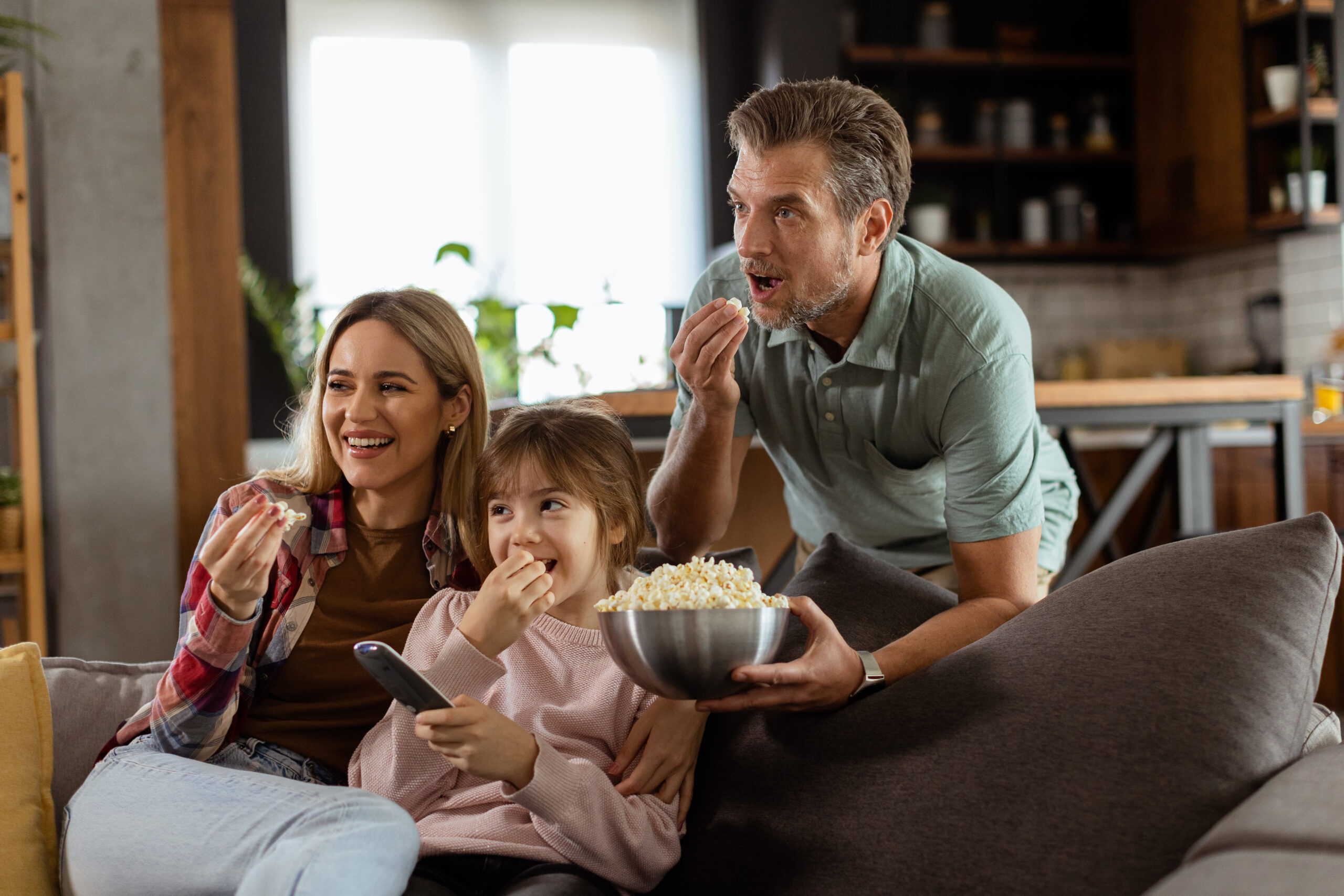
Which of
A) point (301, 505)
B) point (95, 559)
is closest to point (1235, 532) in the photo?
point (301, 505)

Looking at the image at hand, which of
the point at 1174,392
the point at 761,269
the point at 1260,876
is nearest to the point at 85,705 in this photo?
the point at 761,269

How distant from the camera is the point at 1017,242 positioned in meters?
5.91

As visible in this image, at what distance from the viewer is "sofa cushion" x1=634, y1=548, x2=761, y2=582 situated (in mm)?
1697

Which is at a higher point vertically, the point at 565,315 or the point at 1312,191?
the point at 1312,191

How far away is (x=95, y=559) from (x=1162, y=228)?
4941 millimetres

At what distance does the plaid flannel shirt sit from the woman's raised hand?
0.8 inches

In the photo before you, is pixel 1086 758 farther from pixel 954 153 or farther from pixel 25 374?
pixel 954 153

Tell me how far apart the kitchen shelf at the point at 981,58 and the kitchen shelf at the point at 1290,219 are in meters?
1.24

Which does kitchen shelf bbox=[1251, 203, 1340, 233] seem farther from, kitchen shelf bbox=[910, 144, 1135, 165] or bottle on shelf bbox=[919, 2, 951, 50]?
bottle on shelf bbox=[919, 2, 951, 50]

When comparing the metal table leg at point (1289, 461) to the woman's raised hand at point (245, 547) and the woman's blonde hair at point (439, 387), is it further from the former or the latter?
the woman's raised hand at point (245, 547)

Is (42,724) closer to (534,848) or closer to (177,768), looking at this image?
(177,768)

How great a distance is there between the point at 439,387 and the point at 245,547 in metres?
0.50

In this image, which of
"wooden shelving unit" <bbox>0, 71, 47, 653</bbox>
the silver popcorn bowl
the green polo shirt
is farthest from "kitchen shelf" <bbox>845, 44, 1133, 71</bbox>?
the silver popcorn bowl

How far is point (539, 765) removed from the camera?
3.89ft
